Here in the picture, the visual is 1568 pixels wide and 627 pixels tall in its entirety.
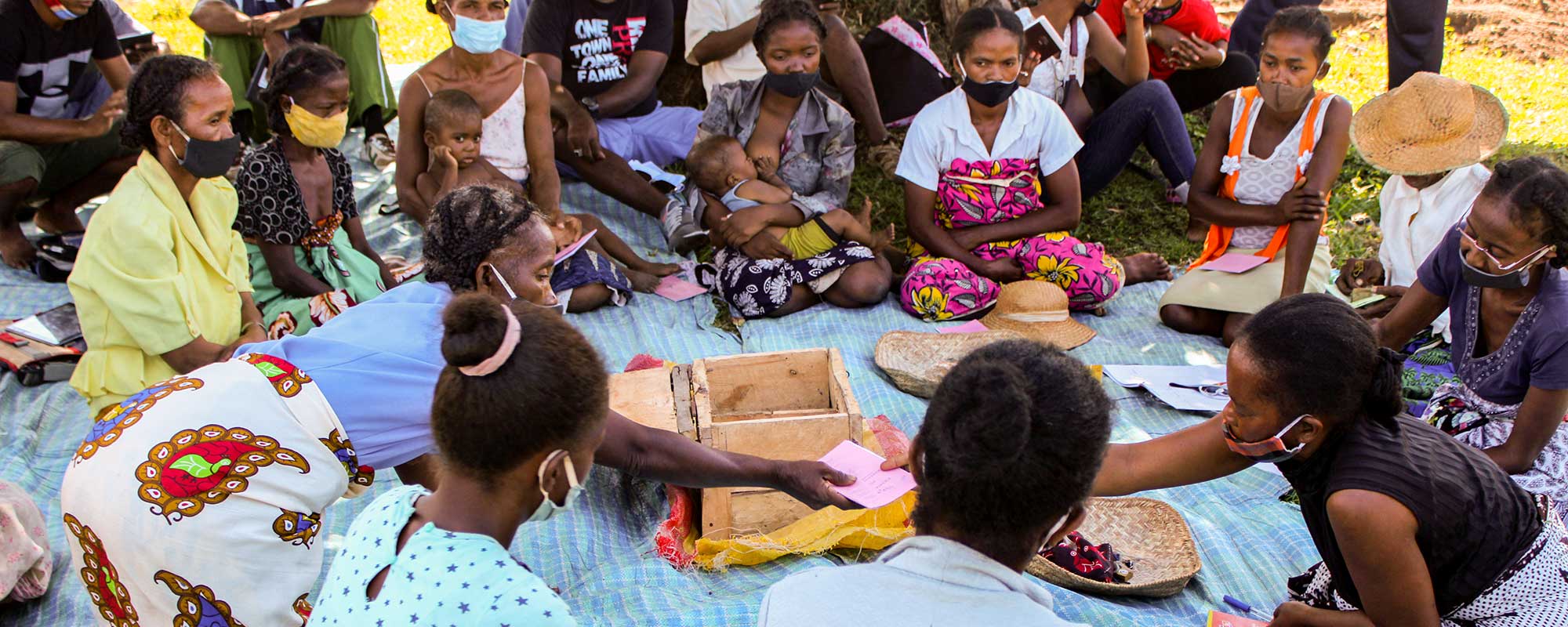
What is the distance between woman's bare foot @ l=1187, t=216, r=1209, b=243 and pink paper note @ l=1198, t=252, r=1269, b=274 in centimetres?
104

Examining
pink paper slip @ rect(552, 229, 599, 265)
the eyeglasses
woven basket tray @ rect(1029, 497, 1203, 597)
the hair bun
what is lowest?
woven basket tray @ rect(1029, 497, 1203, 597)

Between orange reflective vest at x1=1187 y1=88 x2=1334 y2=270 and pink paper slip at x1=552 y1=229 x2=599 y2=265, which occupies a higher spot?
orange reflective vest at x1=1187 y1=88 x2=1334 y2=270

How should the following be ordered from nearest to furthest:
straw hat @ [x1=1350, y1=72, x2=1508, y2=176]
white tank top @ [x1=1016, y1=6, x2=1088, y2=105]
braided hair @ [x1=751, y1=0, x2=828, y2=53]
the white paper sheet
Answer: the white paper sheet < straw hat @ [x1=1350, y1=72, x2=1508, y2=176] < braided hair @ [x1=751, y1=0, x2=828, y2=53] < white tank top @ [x1=1016, y1=6, x2=1088, y2=105]

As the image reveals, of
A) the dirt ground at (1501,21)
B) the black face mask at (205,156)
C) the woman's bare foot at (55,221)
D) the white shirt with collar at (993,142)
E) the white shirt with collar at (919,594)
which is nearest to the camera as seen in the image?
the white shirt with collar at (919,594)

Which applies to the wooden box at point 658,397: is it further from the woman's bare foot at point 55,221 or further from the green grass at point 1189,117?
the woman's bare foot at point 55,221

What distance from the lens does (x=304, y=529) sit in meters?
2.25

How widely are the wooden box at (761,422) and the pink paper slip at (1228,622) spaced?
98cm

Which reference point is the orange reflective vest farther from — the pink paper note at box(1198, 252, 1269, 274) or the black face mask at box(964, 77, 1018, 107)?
the black face mask at box(964, 77, 1018, 107)

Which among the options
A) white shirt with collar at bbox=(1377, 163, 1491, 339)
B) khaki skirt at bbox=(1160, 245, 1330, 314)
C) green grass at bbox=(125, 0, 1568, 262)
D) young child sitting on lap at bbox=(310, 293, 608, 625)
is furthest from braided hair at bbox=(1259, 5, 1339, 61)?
young child sitting on lap at bbox=(310, 293, 608, 625)

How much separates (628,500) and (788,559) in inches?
23.2

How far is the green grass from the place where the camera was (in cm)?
584

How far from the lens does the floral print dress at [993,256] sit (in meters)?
4.67

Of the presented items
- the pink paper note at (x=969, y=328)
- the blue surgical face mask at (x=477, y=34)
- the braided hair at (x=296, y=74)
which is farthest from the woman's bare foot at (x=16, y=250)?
the pink paper note at (x=969, y=328)

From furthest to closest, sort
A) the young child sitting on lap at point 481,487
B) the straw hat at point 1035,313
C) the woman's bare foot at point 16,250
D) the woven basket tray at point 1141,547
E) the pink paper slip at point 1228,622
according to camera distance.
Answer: the woman's bare foot at point 16,250
the straw hat at point 1035,313
the woven basket tray at point 1141,547
the pink paper slip at point 1228,622
the young child sitting on lap at point 481,487
